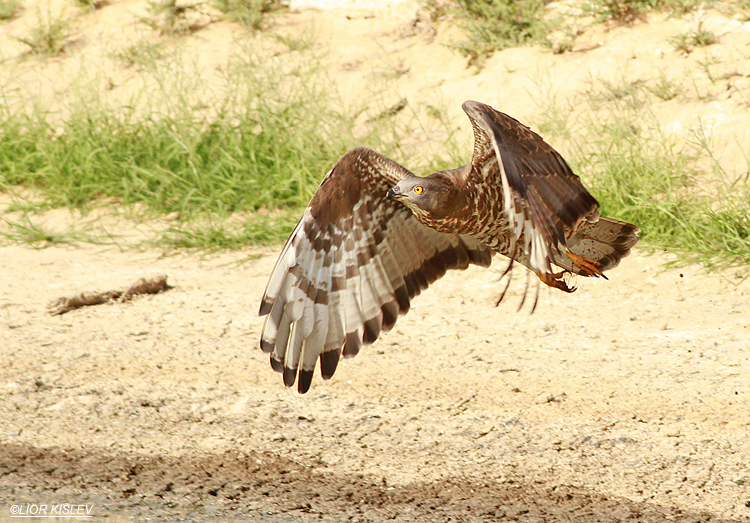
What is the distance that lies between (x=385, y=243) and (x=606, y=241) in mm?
1008

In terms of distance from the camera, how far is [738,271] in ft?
17.9

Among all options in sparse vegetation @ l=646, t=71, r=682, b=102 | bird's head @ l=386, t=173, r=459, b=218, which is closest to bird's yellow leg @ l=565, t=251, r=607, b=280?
bird's head @ l=386, t=173, r=459, b=218

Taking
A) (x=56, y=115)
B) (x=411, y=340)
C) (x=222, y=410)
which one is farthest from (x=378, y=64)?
(x=222, y=410)

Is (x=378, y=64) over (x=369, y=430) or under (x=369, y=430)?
over

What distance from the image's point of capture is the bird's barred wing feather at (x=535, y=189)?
3049 mm

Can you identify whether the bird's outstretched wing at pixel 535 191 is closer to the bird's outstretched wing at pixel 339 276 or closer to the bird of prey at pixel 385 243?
the bird of prey at pixel 385 243

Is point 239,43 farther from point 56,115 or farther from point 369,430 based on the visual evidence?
point 369,430

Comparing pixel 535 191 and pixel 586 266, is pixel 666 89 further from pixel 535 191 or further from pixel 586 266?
pixel 535 191

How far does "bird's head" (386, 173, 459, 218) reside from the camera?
350 centimetres

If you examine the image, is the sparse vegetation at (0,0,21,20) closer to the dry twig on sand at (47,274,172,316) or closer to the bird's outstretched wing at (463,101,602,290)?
the dry twig on sand at (47,274,172,316)

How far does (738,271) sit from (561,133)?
1906 millimetres

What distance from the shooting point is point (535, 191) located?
315 centimetres

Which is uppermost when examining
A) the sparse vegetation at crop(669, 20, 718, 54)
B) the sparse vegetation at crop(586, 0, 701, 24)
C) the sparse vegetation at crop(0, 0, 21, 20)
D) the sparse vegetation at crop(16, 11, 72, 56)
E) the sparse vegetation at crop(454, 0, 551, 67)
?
the sparse vegetation at crop(586, 0, 701, 24)

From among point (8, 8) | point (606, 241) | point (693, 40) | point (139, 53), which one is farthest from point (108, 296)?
point (8, 8)
